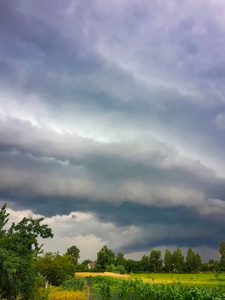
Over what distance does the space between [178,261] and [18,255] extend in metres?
128

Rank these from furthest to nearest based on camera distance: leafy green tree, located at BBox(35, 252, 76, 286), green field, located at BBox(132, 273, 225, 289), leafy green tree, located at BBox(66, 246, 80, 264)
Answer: leafy green tree, located at BBox(66, 246, 80, 264), leafy green tree, located at BBox(35, 252, 76, 286), green field, located at BBox(132, 273, 225, 289)

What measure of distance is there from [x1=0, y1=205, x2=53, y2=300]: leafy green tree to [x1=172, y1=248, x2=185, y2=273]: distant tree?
124 meters

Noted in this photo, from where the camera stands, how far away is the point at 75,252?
118688mm

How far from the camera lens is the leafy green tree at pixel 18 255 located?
645 inches

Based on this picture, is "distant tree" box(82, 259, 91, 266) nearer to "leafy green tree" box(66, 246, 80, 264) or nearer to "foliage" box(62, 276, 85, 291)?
"leafy green tree" box(66, 246, 80, 264)

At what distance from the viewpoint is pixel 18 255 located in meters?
18.2

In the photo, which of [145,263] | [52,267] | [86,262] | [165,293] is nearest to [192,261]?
[145,263]

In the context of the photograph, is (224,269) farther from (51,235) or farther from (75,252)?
(51,235)

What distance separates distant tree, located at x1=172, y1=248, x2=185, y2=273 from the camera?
128 m

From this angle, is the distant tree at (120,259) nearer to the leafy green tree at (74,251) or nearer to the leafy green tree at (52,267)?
the leafy green tree at (74,251)

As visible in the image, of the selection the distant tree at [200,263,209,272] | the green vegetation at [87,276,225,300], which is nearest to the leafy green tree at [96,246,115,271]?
the distant tree at [200,263,209,272]

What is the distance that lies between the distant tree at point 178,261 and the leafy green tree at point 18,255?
123664 millimetres

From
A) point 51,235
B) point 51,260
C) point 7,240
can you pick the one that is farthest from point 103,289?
point 51,260

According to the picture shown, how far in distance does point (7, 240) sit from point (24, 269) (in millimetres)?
2295
